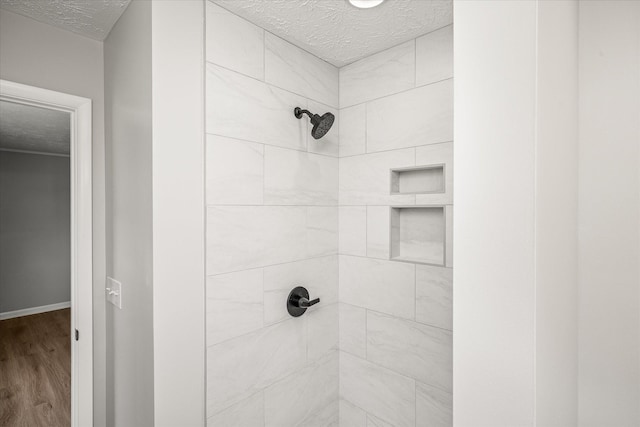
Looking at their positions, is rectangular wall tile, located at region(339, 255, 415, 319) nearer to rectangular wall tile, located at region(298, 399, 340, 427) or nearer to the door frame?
rectangular wall tile, located at region(298, 399, 340, 427)

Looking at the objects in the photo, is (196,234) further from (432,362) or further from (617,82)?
(617,82)

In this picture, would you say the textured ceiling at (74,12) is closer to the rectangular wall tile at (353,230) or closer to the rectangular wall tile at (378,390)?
the rectangular wall tile at (353,230)

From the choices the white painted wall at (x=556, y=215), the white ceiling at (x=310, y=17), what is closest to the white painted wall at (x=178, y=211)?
the white ceiling at (x=310, y=17)

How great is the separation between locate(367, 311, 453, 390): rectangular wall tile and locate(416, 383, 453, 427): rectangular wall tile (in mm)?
34

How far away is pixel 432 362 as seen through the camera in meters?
1.38

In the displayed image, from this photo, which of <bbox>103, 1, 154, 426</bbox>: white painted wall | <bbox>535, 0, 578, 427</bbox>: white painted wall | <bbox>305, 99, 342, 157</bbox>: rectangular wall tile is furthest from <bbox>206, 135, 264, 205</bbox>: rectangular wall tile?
<bbox>535, 0, 578, 427</bbox>: white painted wall

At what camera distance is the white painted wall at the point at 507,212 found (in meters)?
0.55

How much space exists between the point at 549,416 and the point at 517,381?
→ 0.53 ft

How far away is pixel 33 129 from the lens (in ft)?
9.84

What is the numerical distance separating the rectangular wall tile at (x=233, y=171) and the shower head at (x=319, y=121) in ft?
0.87

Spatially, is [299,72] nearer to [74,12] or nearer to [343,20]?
[343,20]

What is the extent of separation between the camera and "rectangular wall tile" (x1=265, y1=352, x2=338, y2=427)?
142cm

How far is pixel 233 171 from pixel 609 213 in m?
1.27

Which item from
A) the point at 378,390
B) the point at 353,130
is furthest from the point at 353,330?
the point at 353,130
